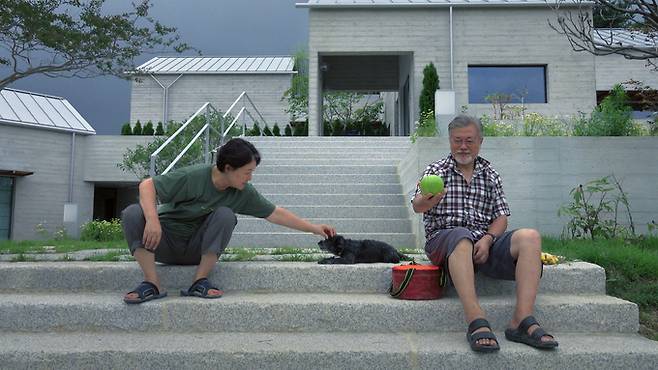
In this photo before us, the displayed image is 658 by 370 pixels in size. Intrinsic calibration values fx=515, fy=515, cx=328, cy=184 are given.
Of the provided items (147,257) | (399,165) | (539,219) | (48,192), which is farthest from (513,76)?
(48,192)

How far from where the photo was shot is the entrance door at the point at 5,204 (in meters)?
14.3

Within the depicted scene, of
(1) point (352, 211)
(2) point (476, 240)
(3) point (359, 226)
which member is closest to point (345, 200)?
(1) point (352, 211)

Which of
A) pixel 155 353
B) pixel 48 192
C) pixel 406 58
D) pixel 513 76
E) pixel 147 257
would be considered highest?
pixel 406 58

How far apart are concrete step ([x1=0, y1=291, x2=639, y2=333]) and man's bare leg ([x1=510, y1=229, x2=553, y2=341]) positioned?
199 mm

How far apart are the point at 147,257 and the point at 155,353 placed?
0.62 m

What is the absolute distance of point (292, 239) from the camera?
209 inches

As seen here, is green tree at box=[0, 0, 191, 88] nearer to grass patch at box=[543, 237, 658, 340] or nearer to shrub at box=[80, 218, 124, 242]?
shrub at box=[80, 218, 124, 242]

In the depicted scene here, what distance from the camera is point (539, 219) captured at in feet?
17.3

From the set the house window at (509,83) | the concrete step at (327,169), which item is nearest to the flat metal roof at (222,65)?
the house window at (509,83)

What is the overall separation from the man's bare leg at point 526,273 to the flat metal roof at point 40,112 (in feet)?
50.1

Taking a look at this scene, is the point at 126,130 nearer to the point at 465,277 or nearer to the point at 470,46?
the point at 470,46

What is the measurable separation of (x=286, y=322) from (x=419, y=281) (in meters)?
0.73

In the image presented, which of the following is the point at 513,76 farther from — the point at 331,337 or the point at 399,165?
the point at 331,337

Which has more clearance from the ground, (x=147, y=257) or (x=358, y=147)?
(x=358, y=147)
